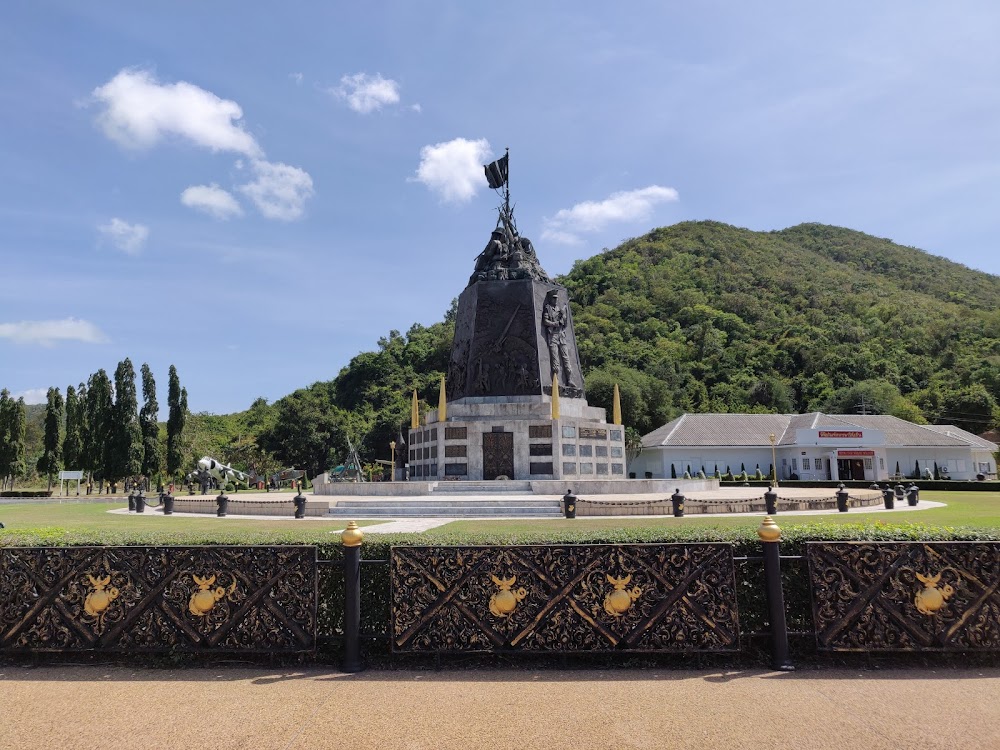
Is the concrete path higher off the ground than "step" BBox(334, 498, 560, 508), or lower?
lower

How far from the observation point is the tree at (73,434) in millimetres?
53219

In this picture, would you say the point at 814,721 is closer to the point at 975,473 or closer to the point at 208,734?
the point at 208,734

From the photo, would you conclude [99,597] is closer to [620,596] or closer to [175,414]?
[620,596]

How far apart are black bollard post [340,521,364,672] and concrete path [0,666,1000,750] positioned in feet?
0.54

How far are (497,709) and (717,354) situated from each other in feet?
273

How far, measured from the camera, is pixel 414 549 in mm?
5836

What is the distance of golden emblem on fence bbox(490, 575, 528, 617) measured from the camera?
5645 millimetres

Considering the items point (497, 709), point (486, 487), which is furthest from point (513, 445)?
point (497, 709)

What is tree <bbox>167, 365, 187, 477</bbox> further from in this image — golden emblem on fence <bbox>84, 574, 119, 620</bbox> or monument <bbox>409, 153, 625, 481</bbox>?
golden emblem on fence <bbox>84, 574, 119, 620</bbox>

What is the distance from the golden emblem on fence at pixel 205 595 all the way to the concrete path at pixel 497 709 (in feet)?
1.68

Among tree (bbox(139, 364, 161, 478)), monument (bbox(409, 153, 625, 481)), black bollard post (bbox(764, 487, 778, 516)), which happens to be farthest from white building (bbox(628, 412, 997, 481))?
tree (bbox(139, 364, 161, 478))

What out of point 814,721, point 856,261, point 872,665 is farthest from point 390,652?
point 856,261

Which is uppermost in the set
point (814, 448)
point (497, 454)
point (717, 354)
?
point (717, 354)

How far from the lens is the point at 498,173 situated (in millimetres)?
38031
